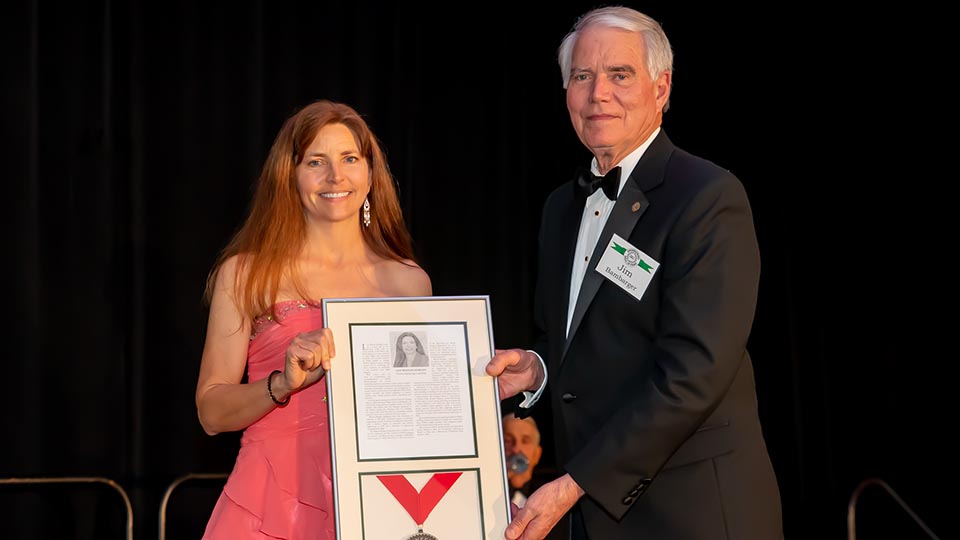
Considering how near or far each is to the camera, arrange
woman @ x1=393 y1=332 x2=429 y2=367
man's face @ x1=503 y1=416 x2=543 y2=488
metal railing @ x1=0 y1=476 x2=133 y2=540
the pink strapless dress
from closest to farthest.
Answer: woman @ x1=393 y1=332 x2=429 y2=367 < the pink strapless dress < metal railing @ x1=0 y1=476 x2=133 y2=540 < man's face @ x1=503 y1=416 x2=543 y2=488

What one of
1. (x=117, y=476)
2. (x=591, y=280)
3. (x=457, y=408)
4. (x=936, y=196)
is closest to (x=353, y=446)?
(x=457, y=408)

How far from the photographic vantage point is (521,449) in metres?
4.96

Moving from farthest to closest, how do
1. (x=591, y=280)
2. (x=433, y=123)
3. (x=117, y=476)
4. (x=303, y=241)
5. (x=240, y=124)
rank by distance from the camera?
(x=433, y=123), (x=240, y=124), (x=117, y=476), (x=303, y=241), (x=591, y=280)

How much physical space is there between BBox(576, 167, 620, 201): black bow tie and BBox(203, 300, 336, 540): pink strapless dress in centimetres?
69

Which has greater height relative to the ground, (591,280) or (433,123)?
(433,123)

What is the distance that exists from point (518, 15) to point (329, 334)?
334 centimetres

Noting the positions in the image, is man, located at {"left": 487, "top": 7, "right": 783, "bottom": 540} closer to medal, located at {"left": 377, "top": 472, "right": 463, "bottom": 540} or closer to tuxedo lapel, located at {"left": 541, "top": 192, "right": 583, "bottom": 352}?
tuxedo lapel, located at {"left": 541, "top": 192, "right": 583, "bottom": 352}

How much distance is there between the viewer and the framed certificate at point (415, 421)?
2297mm

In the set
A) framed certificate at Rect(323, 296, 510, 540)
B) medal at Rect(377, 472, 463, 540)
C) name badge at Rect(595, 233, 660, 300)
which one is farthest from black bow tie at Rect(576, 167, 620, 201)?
medal at Rect(377, 472, 463, 540)

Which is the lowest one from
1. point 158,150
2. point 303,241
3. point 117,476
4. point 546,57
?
point 117,476

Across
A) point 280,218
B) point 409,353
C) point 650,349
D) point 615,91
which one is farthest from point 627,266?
point 280,218

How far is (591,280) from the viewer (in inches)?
89.6

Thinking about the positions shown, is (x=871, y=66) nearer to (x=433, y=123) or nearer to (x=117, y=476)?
(x=433, y=123)

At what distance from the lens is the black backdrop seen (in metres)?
4.60
